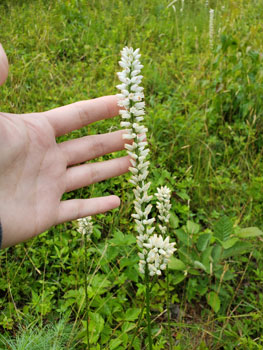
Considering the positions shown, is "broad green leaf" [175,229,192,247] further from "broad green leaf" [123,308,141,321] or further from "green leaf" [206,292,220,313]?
"broad green leaf" [123,308,141,321]

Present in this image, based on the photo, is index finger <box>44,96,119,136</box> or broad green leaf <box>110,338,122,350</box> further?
index finger <box>44,96,119,136</box>

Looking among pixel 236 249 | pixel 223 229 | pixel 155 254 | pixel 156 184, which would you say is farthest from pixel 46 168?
pixel 236 249

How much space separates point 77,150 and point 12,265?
3.35ft

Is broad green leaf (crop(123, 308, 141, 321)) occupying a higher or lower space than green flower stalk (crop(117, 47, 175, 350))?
lower

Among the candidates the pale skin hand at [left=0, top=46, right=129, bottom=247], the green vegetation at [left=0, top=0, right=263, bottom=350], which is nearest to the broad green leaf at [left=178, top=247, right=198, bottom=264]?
the green vegetation at [left=0, top=0, right=263, bottom=350]

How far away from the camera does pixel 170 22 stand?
6012 millimetres

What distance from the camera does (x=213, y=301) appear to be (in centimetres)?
242

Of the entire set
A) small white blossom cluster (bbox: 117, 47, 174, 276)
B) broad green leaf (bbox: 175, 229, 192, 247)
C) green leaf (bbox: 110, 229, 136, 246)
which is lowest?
broad green leaf (bbox: 175, 229, 192, 247)

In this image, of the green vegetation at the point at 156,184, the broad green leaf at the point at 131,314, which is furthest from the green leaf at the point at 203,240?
the broad green leaf at the point at 131,314

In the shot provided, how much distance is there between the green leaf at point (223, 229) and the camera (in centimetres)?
261

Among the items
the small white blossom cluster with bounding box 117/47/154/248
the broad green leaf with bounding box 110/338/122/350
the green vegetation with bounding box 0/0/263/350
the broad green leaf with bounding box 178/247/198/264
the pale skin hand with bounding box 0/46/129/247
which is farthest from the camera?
the broad green leaf with bounding box 178/247/198/264

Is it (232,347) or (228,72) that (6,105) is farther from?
(232,347)

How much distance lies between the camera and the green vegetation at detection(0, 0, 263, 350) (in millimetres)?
2322

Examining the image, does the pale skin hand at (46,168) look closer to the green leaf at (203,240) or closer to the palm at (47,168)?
the palm at (47,168)
